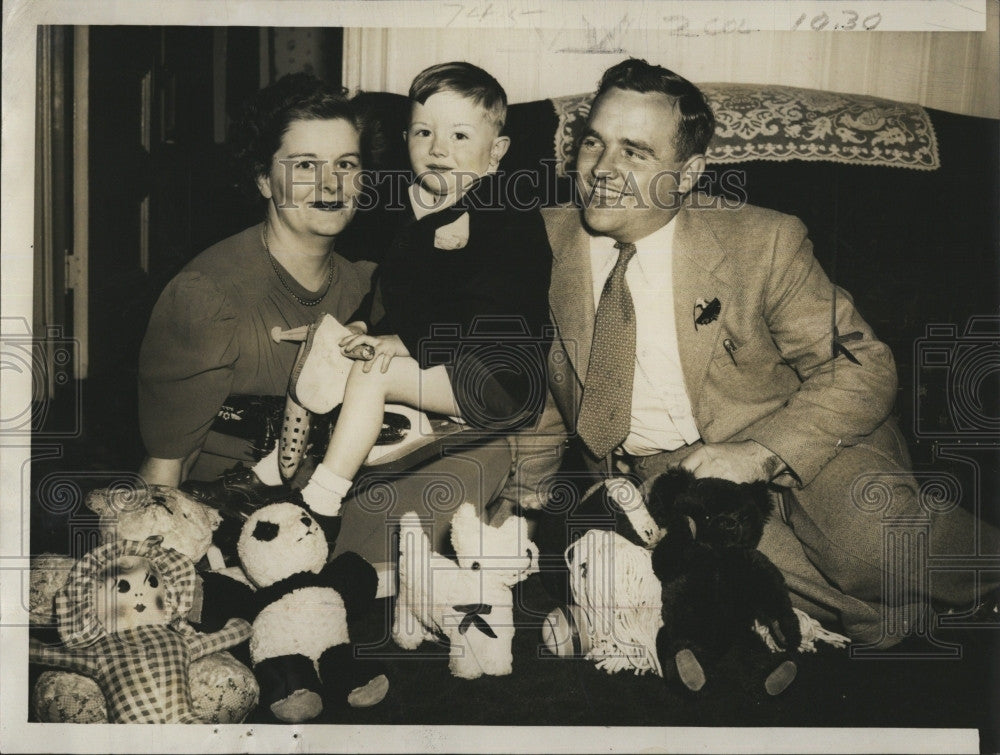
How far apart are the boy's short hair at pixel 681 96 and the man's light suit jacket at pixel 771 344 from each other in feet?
0.55

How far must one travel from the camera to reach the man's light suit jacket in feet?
9.30

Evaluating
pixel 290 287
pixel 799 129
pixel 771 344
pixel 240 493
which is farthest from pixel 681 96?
pixel 240 493

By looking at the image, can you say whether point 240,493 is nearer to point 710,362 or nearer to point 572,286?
point 572,286

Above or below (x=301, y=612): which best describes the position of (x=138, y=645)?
below

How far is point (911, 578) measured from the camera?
289 cm

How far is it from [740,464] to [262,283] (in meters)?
1.55

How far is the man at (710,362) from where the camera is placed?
2.83 m

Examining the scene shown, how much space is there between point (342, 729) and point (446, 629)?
1.45 feet

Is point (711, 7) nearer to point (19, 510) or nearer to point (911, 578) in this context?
point (911, 578)

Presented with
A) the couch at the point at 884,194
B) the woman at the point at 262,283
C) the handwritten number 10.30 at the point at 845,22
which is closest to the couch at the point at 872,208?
the couch at the point at 884,194

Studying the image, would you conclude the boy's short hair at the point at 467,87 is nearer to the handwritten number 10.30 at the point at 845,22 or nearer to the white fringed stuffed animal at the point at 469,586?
the handwritten number 10.30 at the point at 845,22

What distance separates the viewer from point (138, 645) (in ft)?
9.23

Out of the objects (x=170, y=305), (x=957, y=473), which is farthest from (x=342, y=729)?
(x=957, y=473)

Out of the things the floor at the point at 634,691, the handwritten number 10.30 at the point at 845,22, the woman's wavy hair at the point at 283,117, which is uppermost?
the handwritten number 10.30 at the point at 845,22
